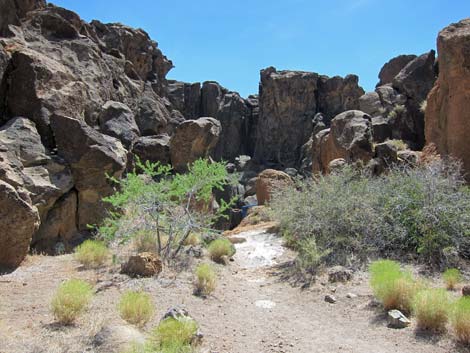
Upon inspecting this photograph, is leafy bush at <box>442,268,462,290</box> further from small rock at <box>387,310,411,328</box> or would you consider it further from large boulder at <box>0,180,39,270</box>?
large boulder at <box>0,180,39,270</box>

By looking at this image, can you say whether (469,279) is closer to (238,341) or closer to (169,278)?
(238,341)

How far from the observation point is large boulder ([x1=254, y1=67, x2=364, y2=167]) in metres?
51.8

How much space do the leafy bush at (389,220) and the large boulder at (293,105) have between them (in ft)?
139

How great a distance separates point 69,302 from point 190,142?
42.0 feet

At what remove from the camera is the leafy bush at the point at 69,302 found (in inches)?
212

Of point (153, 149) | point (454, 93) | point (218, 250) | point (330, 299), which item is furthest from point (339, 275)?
point (153, 149)

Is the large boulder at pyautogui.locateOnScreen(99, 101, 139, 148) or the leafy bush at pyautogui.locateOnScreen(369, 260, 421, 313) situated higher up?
the large boulder at pyautogui.locateOnScreen(99, 101, 139, 148)

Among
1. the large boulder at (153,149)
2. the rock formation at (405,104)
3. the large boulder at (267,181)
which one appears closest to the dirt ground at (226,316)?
the large boulder at (153,149)

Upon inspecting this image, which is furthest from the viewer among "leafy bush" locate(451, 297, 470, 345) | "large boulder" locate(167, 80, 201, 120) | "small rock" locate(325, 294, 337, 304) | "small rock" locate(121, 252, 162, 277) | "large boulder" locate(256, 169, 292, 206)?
"large boulder" locate(167, 80, 201, 120)

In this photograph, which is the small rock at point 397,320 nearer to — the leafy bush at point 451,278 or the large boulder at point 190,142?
the leafy bush at point 451,278

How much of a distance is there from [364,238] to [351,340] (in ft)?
12.9

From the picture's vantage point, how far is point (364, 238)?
920 centimetres

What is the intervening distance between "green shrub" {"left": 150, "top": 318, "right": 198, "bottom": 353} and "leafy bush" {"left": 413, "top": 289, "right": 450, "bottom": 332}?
2896 mm

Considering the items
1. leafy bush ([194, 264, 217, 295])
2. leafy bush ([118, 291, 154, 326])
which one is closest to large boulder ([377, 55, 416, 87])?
leafy bush ([194, 264, 217, 295])
